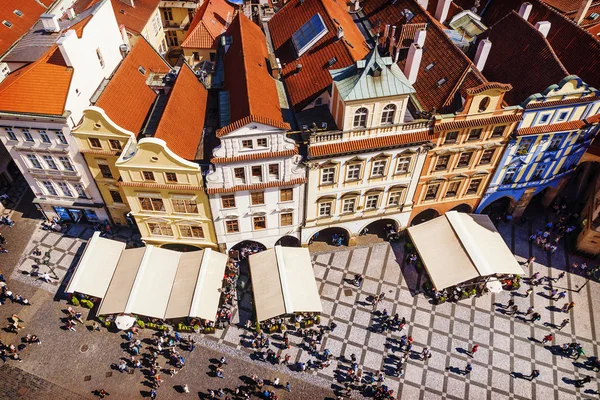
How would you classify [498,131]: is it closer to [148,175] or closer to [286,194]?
[286,194]

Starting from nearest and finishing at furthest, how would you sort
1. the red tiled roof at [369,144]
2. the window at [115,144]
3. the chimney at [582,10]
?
1. the red tiled roof at [369,144]
2. the window at [115,144]
3. the chimney at [582,10]

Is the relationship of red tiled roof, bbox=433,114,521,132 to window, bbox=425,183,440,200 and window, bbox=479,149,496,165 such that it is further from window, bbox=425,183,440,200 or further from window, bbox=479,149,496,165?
window, bbox=425,183,440,200

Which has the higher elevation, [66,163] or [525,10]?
[525,10]

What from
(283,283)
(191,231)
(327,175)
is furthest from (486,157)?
(191,231)

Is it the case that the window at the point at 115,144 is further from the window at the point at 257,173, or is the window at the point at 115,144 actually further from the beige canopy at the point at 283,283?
the beige canopy at the point at 283,283

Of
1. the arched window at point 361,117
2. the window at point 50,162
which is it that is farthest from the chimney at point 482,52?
the window at point 50,162

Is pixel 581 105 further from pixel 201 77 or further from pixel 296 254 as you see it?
pixel 201 77

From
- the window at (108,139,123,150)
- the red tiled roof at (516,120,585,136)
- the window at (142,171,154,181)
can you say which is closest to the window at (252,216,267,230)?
the window at (142,171,154,181)

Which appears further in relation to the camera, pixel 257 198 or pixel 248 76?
pixel 257 198
